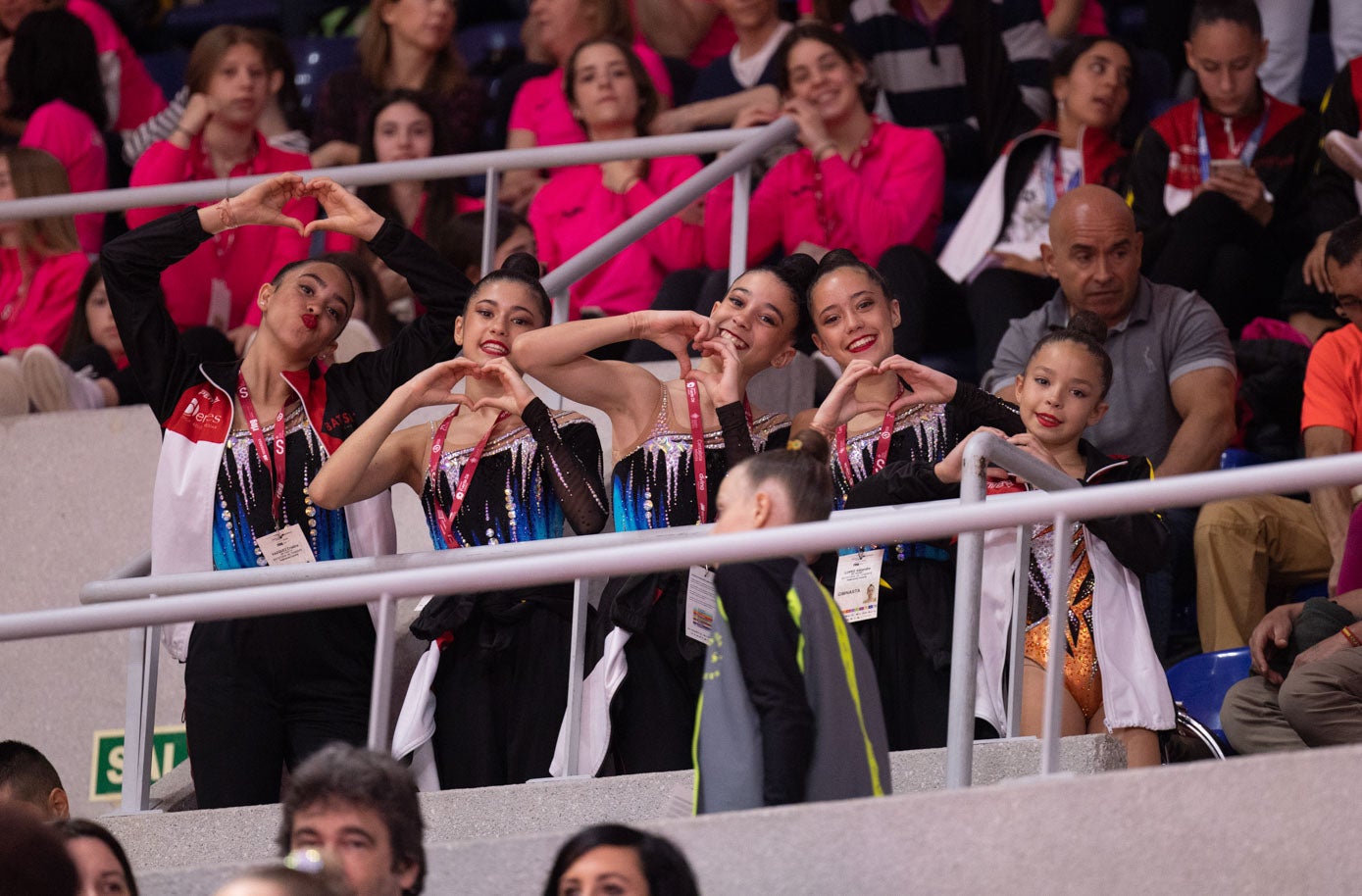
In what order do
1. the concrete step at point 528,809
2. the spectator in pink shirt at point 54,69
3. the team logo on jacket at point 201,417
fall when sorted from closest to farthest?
the concrete step at point 528,809
the team logo on jacket at point 201,417
the spectator in pink shirt at point 54,69

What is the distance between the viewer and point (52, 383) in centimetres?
650

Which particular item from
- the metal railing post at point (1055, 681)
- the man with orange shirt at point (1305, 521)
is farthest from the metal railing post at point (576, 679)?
the man with orange shirt at point (1305, 521)

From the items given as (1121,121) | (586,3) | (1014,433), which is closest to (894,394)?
(1014,433)

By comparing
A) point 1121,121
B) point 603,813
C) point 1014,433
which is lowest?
point 603,813

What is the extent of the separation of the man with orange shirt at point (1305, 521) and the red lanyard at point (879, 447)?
3.47ft

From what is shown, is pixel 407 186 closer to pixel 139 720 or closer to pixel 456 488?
pixel 456 488

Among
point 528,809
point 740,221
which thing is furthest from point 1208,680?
point 740,221

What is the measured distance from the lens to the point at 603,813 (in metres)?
4.19

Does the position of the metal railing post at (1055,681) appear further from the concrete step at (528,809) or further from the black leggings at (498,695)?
the black leggings at (498,695)

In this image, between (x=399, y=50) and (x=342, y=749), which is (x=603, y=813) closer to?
(x=342, y=749)

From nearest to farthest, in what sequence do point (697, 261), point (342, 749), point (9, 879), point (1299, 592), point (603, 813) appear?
point (9, 879)
point (342, 749)
point (603, 813)
point (1299, 592)
point (697, 261)

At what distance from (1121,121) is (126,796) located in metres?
3.78

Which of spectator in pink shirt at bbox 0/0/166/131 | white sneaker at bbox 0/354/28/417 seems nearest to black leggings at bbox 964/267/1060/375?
white sneaker at bbox 0/354/28/417

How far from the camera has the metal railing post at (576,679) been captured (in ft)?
14.1
